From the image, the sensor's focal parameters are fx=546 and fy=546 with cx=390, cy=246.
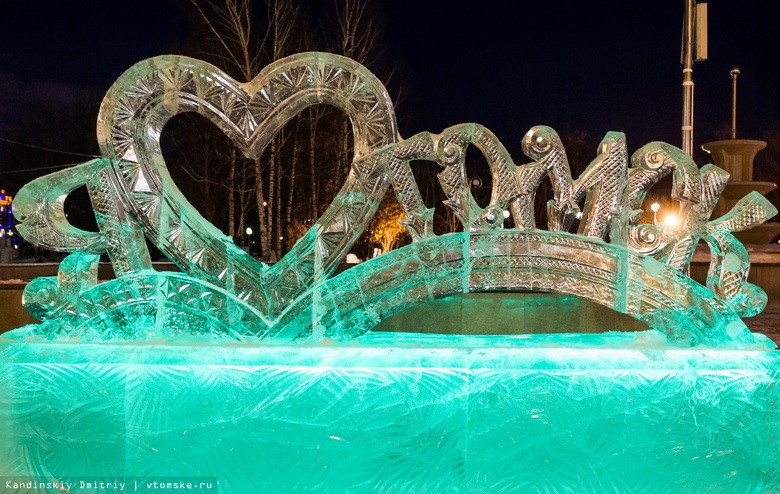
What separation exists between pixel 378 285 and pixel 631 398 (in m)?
1.07

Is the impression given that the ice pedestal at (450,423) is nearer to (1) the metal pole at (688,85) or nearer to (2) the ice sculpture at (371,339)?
(2) the ice sculpture at (371,339)

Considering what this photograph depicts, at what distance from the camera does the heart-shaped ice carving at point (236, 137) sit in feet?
7.82

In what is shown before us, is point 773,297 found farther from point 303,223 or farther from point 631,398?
point 303,223

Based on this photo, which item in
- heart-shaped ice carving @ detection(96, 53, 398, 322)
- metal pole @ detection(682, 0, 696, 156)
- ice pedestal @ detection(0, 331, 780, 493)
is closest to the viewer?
ice pedestal @ detection(0, 331, 780, 493)

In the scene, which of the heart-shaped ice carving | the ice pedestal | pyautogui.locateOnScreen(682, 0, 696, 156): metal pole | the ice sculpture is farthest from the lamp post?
the heart-shaped ice carving

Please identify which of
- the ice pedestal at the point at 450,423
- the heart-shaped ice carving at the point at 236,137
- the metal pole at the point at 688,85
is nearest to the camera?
the ice pedestal at the point at 450,423

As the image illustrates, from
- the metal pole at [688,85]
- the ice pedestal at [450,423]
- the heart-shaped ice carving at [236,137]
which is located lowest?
the ice pedestal at [450,423]

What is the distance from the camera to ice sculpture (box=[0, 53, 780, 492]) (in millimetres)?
2043

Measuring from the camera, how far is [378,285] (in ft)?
7.56

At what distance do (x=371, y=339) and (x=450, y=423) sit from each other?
61cm

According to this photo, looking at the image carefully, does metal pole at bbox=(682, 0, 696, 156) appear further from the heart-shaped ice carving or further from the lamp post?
the heart-shaped ice carving

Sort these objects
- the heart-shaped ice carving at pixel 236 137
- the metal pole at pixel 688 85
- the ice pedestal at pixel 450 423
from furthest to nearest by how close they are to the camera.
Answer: the metal pole at pixel 688 85 < the heart-shaped ice carving at pixel 236 137 < the ice pedestal at pixel 450 423

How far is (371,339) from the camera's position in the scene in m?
2.52

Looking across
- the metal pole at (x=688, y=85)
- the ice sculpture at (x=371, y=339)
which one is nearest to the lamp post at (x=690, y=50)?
the metal pole at (x=688, y=85)
